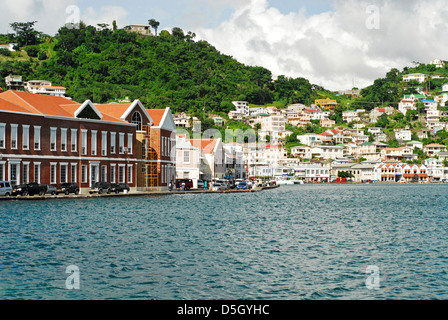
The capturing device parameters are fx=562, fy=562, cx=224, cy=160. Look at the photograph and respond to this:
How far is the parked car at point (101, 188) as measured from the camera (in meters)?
64.2

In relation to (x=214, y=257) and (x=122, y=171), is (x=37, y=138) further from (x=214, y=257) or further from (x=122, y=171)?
(x=214, y=257)

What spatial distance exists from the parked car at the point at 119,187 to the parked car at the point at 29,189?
11.0 metres

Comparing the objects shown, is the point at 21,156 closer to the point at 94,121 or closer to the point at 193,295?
the point at 94,121

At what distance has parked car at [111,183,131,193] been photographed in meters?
66.9

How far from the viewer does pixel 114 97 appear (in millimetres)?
193125

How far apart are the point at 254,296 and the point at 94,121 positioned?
51.1 meters

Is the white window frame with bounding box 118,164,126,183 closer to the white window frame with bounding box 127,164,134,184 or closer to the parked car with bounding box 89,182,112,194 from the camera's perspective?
the white window frame with bounding box 127,164,134,184

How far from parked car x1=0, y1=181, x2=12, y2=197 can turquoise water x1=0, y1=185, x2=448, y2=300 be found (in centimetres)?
1022

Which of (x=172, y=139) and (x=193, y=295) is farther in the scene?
(x=172, y=139)

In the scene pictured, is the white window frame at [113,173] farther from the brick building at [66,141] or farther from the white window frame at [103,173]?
the white window frame at [103,173]

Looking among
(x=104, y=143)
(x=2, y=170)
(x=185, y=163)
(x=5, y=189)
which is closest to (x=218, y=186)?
(x=185, y=163)
